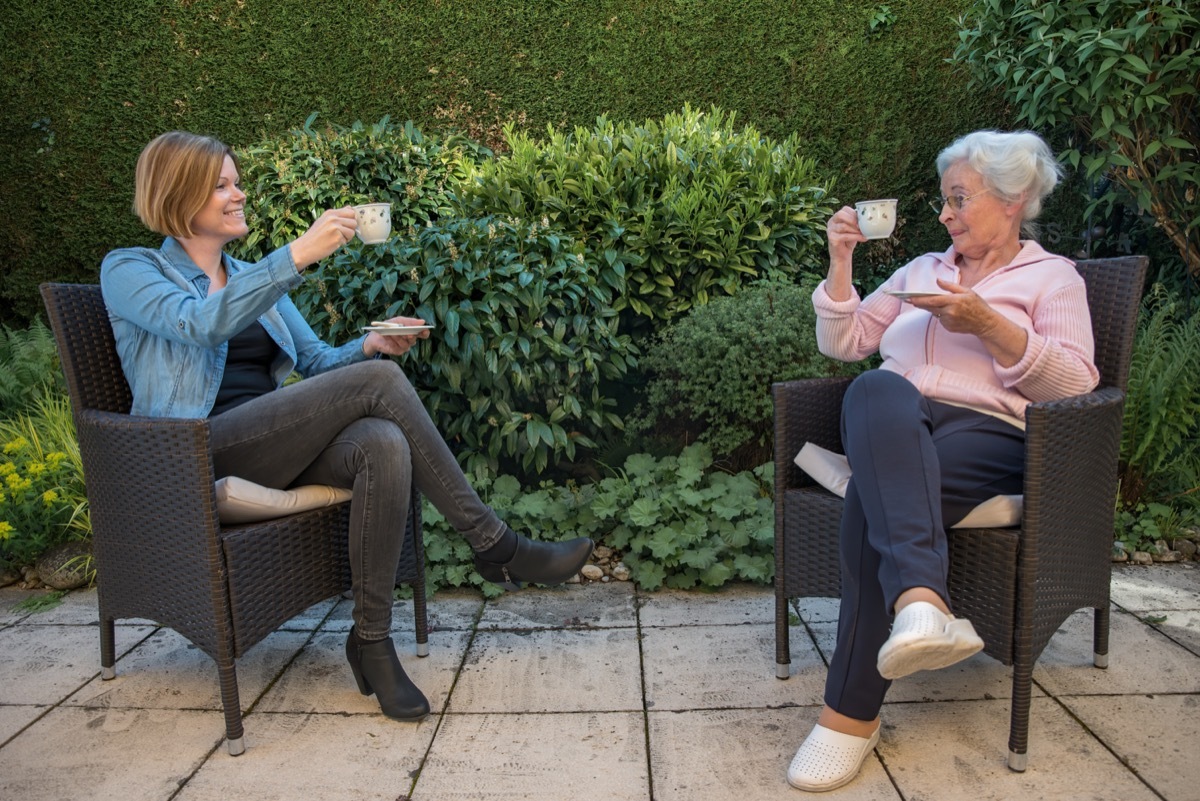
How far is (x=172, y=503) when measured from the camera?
2139 mm

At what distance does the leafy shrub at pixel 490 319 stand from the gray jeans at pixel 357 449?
92cm

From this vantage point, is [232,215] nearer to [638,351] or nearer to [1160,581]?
[638,351]

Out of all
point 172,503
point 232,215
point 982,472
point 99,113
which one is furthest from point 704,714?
point 99,113

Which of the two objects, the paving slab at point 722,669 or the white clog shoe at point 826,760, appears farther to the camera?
the paving slab at point 722,669

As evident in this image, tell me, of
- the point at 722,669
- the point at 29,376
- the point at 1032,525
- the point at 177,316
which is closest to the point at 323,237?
the point at 177,316

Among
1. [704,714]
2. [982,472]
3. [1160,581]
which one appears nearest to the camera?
[982,472]

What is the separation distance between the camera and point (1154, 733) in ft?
6.86

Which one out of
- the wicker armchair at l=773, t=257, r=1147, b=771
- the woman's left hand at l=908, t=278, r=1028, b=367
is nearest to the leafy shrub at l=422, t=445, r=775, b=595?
the wicker armchair at l=773, t=257, r=1147, b=771

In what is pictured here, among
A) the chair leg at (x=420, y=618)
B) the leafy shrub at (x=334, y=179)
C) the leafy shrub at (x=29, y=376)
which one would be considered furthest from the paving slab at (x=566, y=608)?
the leafy shrub at (x=29, y=376)

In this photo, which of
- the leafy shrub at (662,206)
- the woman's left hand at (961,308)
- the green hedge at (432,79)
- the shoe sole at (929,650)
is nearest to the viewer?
the shoe sole at (929,650)

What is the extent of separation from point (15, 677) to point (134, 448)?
851 mm

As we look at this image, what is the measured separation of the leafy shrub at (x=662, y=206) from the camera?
371 cm

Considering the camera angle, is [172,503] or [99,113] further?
[99,113]

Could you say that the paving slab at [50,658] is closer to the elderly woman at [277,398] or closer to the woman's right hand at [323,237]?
the elderly woman at [277,398]
